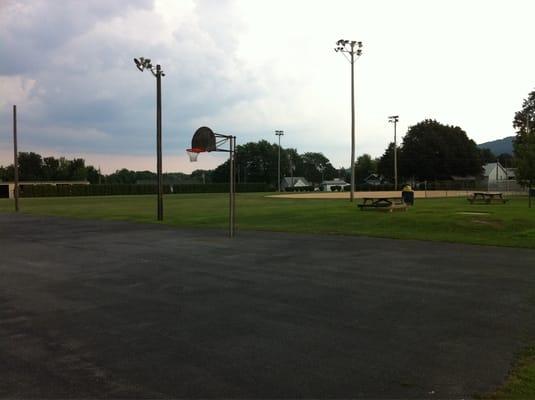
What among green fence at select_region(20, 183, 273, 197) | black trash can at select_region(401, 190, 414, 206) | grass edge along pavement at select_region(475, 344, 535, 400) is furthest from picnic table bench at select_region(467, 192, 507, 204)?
green fence at select_region(20, 183, 273, 197)

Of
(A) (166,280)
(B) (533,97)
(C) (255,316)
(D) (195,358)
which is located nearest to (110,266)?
(A) (166,280)

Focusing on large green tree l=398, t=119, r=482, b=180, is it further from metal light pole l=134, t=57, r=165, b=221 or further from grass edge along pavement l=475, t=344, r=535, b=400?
grass edge along pavement l=475, t=344, r=535, b=400

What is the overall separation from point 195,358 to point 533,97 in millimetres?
85124

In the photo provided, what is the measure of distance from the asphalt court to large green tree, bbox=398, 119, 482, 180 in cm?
8911

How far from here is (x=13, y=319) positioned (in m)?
6.55

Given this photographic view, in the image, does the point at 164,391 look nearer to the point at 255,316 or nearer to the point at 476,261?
the point at 255,316

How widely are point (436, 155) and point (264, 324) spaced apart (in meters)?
97.7

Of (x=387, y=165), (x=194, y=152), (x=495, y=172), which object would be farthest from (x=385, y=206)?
(x=495, y=172)

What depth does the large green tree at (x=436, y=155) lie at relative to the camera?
3834 inches

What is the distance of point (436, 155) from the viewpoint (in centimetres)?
9800

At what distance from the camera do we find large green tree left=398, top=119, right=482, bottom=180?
9738 cm

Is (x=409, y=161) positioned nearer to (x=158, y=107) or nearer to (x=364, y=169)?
(x=364, y=169)

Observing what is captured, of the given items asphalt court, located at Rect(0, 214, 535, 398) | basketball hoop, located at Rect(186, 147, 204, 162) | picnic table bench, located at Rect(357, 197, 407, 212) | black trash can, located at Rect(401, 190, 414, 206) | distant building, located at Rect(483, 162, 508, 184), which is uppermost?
distant building, located at Rect(483, 162, 508, 184)

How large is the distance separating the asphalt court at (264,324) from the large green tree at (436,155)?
89106mm
